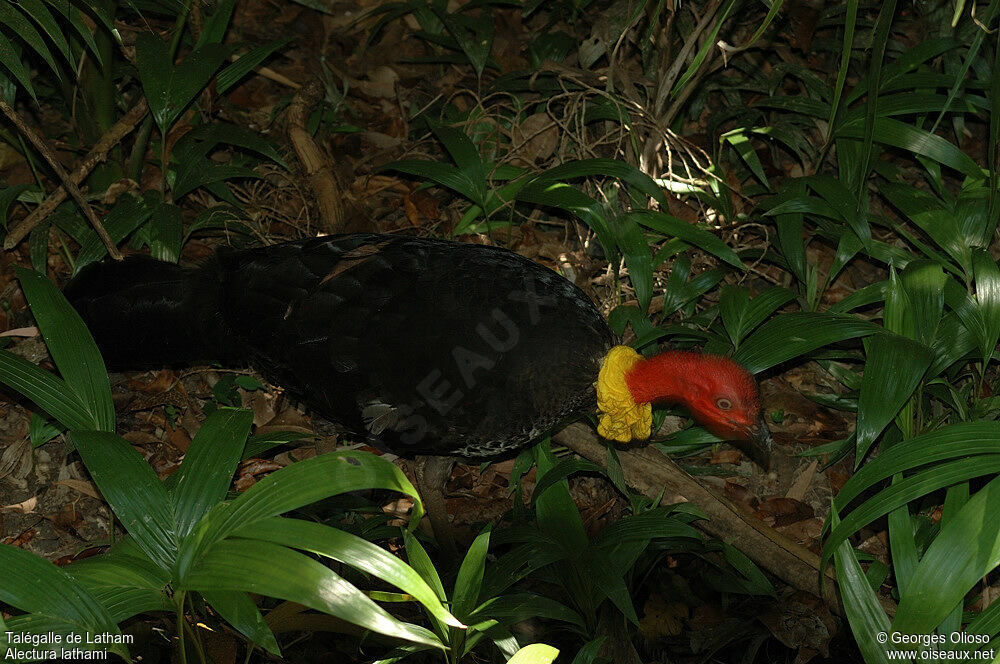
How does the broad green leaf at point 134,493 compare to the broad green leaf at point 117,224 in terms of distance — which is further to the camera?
the broad green leaf at point 117,224

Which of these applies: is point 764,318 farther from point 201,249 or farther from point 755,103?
point 201,249

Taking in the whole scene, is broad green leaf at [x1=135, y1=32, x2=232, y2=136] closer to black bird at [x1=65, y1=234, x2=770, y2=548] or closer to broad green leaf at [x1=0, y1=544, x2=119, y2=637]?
black bird at [x1=65, y1=234, x2=770, y2=548]

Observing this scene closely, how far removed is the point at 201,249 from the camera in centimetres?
501

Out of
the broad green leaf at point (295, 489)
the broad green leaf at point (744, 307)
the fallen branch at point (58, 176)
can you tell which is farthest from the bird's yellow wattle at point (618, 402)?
the fallen branch at point (58, 176)

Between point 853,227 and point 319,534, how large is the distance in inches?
127

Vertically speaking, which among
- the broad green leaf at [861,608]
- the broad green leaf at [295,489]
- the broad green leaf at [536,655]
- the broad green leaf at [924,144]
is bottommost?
the broad green leaf at [861,608]

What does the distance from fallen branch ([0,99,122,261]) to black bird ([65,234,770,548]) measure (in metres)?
0.24

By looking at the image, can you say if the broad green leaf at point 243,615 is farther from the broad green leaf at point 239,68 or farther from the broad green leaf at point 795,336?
the broad green leaf at point 239,68

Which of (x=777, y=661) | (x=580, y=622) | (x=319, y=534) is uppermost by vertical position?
(x=319, y=534)

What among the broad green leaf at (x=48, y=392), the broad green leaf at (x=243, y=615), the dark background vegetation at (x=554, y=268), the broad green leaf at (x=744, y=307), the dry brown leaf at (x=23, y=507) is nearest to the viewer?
the broad green leaf at (x=243, y=615)

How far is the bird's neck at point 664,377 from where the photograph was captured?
3531mm

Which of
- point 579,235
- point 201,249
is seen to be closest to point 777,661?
point 579,235

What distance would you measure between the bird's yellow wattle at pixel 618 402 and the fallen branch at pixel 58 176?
2541 millimetres

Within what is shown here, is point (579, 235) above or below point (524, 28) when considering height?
below
